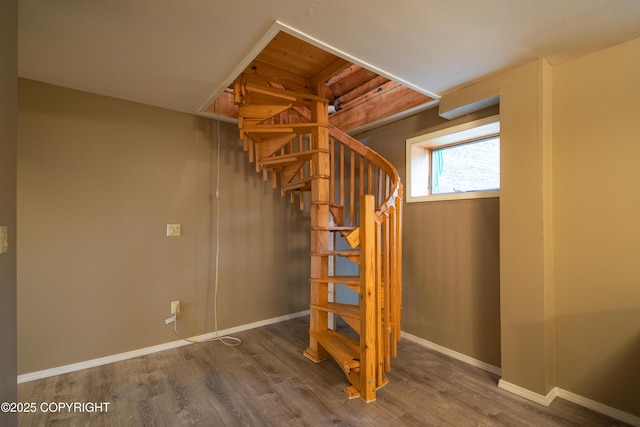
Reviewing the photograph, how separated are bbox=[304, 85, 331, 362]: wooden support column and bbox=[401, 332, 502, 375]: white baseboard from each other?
929 millimetres

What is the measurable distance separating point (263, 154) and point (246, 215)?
751 millimetres

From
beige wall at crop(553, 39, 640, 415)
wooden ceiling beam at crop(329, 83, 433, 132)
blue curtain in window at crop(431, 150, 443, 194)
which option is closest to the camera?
beige wall at crop(553, 39, 640, 415)

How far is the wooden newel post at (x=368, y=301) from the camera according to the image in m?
1.90

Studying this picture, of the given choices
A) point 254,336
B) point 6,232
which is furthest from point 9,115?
point 254,336

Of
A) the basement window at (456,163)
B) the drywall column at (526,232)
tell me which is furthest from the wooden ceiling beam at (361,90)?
the drywall column at (526,232)

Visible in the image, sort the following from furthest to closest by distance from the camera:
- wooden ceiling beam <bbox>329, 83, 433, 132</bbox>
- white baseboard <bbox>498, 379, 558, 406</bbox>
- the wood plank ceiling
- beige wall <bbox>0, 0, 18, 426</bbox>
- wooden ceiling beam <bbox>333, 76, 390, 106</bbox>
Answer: wooden ceiling beam <bbox>333, 76, 390, 106</bbox>, wooden ceiling beam <bbox>329, 83, 433, 132</bbox>, the wood plank ceiling, white baseboard <bbox>498, 379, 558, 406</bbox>, beige wall <bbox>0, 0, 18, 426</bbox>

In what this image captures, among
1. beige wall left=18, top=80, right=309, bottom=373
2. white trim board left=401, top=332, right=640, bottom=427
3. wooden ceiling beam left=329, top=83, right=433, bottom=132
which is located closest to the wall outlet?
beige wall left=18, top=80, right=309, bottom=373

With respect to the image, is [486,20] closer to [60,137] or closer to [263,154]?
[263,154]

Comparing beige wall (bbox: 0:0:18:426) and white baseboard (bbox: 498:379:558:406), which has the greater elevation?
beige wall (bbox: 0:0:18:426)

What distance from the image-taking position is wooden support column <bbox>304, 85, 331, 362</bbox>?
2.52m

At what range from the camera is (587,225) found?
5.98 feet

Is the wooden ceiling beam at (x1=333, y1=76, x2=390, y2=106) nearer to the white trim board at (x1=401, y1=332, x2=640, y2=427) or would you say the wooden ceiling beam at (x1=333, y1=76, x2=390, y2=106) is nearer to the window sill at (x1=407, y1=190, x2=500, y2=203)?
the window sill at (x1=407, y1=190, x2=500, y2=203)

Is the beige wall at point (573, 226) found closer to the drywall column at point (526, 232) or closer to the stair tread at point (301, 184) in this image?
the drywall column at point (526, 232)

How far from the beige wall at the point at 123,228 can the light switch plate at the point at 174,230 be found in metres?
0.05
